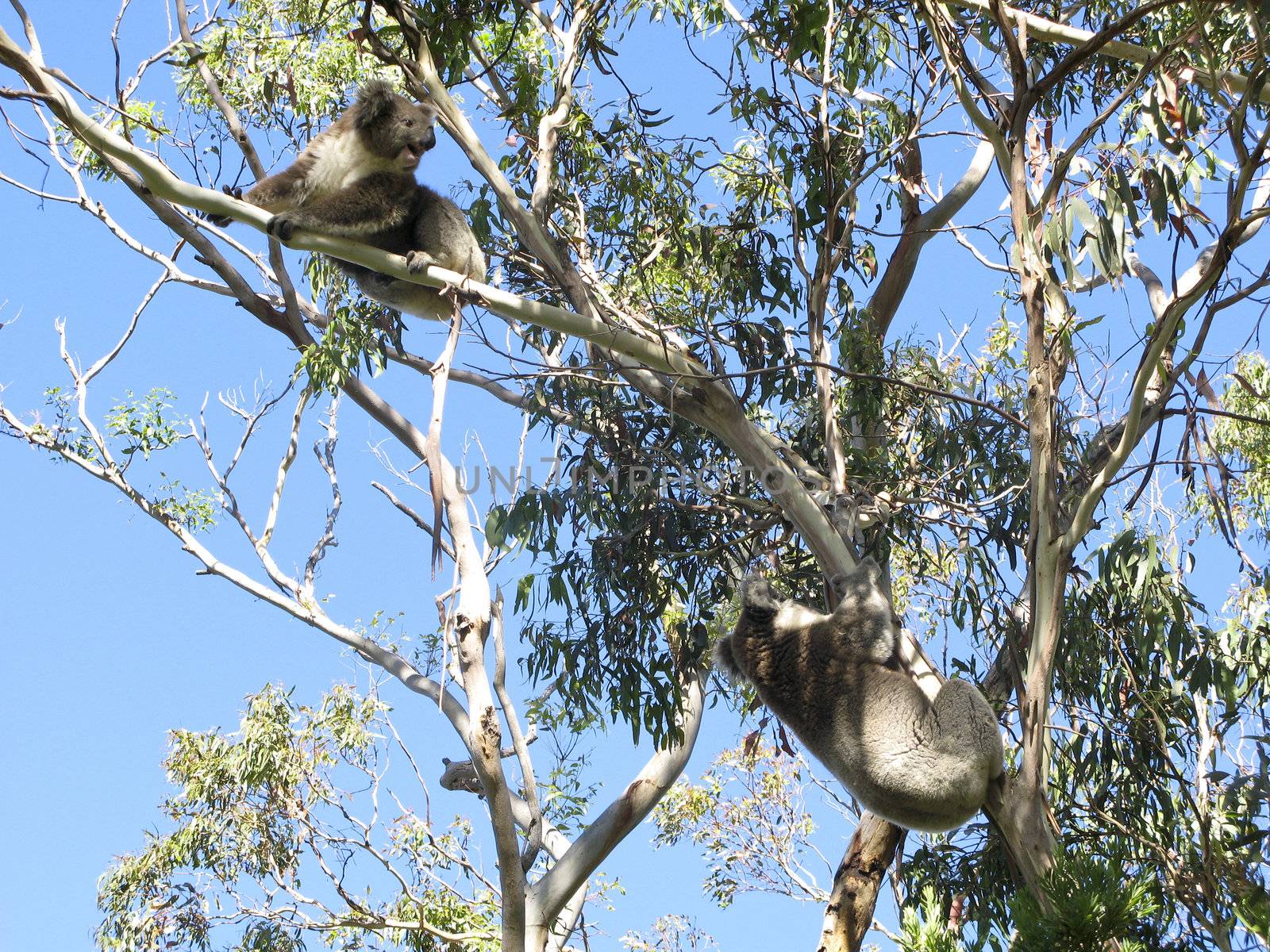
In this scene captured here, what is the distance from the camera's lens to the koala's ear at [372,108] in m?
5.17

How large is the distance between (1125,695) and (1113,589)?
58 cm

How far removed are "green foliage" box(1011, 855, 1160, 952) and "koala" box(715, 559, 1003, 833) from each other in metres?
0.99

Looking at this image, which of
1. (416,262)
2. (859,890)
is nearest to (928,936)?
(859,890)

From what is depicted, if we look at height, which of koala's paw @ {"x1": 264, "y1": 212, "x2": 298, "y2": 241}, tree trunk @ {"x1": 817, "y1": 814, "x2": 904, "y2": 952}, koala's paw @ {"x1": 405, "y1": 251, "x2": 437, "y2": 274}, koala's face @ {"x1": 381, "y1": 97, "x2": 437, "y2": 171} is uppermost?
koala's face @ {"x1": 381, "y1": 97, "x2": 437, "y2": 171}

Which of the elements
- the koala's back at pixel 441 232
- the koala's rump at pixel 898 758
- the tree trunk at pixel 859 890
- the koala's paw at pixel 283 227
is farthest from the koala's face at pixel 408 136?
the tree trunk at pixel 859 890

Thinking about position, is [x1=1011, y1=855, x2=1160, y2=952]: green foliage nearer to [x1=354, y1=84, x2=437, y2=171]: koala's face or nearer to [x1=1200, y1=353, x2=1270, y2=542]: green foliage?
[x1=354, y1=84, x2=437, y2=171]: koala's face

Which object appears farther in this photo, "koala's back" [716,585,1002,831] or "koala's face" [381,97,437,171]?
"koala's face" [381,97,437,171]

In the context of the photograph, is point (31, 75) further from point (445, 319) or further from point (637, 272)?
point (637, 272)

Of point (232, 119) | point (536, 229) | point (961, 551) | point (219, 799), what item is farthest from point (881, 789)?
point (219, 799)

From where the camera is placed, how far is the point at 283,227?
14.5ft

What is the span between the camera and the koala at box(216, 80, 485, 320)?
191 inches

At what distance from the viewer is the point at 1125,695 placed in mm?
6078

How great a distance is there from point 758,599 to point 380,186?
88.3 inches

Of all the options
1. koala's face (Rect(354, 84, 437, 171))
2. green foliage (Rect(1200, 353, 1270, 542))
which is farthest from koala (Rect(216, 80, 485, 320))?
green foliage (Rect(1200, 353, 1270, 542))
